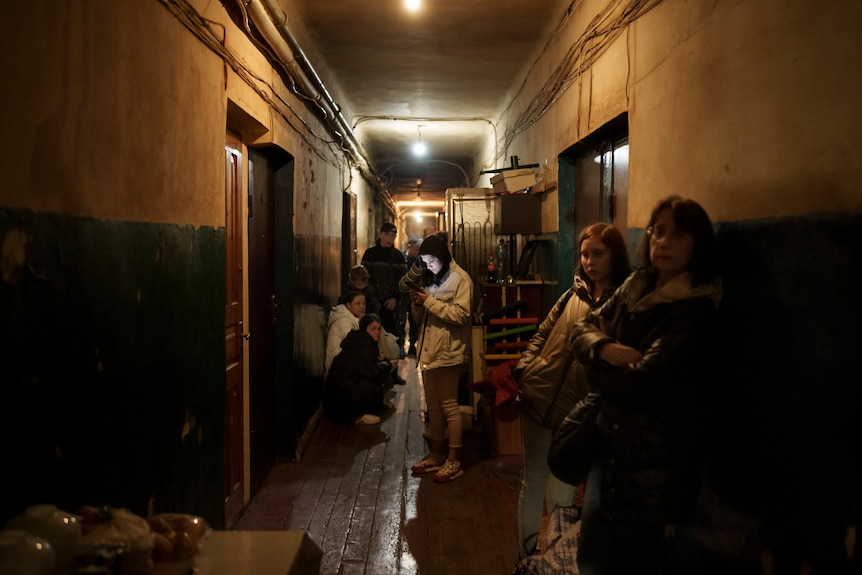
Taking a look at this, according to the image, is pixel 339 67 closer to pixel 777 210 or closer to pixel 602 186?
pixel 602 186

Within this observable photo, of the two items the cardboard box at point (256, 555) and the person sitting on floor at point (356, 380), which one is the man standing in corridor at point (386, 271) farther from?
the cardboard box at point (256, 555)

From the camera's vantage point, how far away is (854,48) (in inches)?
54.9

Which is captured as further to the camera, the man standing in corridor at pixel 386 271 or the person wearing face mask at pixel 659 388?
the man standing in corridor at pixel 386 271

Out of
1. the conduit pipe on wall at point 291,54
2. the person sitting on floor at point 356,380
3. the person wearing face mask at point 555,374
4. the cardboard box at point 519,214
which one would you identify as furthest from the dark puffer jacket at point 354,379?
the person wearing face mask at point 555,374

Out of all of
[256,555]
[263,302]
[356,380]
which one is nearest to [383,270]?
[356,380]

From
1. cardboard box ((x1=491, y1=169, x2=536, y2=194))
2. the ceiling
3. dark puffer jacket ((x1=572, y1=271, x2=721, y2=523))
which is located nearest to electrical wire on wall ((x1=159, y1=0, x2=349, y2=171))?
the ceiling

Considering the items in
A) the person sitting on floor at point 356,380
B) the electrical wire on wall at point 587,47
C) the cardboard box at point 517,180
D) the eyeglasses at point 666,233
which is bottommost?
the person sitting on floor at point 356,380

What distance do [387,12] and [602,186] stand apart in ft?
6.46

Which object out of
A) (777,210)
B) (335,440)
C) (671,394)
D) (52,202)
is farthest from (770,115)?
(335,440)

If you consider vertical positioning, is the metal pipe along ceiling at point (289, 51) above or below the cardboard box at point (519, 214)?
above

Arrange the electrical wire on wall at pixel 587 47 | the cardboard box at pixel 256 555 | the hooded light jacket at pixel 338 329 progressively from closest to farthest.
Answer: the cardboard box at pixel 256 555
the electrical wire on wall at pixel 587 47
the hooded light jacket at pixel 338 329

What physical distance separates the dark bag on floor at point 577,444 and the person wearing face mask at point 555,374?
492 millimetres

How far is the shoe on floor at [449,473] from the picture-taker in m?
4.18

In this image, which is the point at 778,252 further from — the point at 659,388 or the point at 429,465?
the point at 429,465
